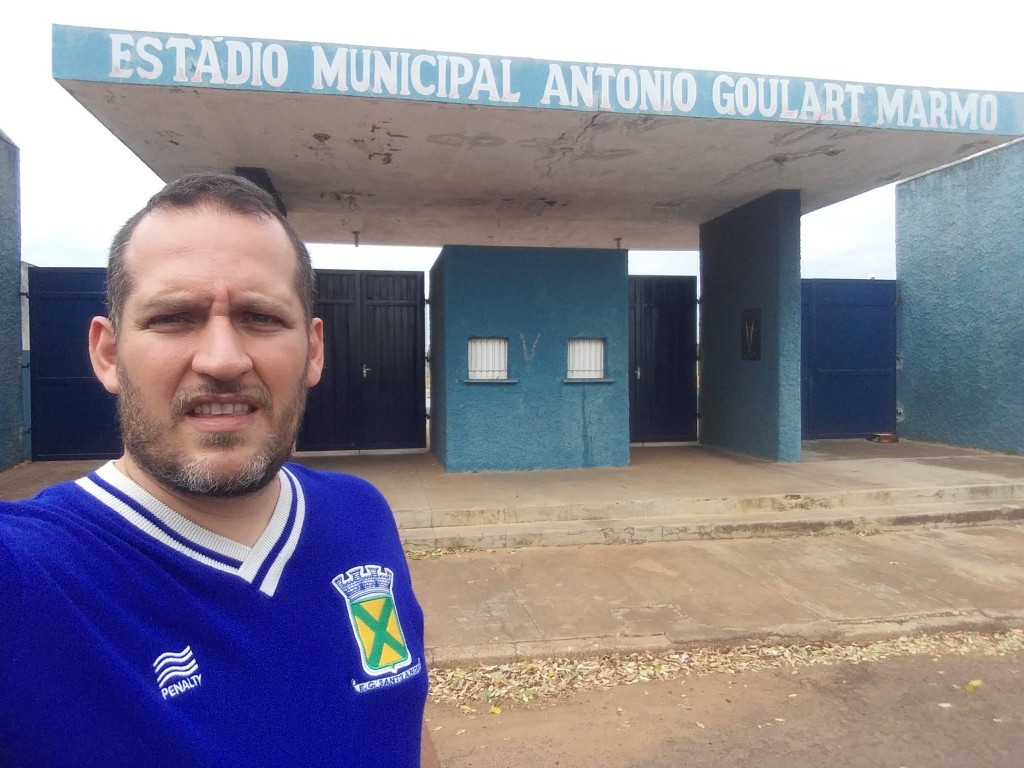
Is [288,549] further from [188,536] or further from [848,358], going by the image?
[848,358]

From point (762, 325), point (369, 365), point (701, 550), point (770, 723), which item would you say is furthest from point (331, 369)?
point (770, 723)

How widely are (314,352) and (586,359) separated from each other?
6.73 m

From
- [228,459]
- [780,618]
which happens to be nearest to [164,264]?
[228,459]

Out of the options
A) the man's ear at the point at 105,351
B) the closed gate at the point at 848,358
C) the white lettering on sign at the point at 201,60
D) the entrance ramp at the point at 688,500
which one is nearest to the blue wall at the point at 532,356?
the entrance ramp at the point at 688,500

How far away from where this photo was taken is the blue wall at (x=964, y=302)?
8.64m

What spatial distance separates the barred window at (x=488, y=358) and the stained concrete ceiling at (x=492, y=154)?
1.91m

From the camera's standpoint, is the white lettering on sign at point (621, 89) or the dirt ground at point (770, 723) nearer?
the dirt ground at point (770, 723)

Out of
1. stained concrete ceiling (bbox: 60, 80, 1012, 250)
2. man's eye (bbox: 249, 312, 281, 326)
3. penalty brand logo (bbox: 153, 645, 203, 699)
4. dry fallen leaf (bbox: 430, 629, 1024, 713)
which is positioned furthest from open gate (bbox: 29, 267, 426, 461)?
penalty brand logo (bbox: 153, 645, 203, 699)

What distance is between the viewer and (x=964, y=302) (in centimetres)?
930

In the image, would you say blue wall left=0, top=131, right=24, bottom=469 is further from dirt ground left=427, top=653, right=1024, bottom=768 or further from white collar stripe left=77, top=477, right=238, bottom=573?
white collar stripe left=77, top=477, right=238, bottom=573

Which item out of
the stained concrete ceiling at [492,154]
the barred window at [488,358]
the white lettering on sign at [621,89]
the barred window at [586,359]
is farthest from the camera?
the barred window at [586,359]

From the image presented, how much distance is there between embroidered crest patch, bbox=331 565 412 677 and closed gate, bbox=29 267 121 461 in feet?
28.6

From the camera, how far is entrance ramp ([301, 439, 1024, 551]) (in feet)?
18.3

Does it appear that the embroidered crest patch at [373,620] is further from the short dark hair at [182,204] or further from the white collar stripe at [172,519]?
the short dark hair at [182,204]
